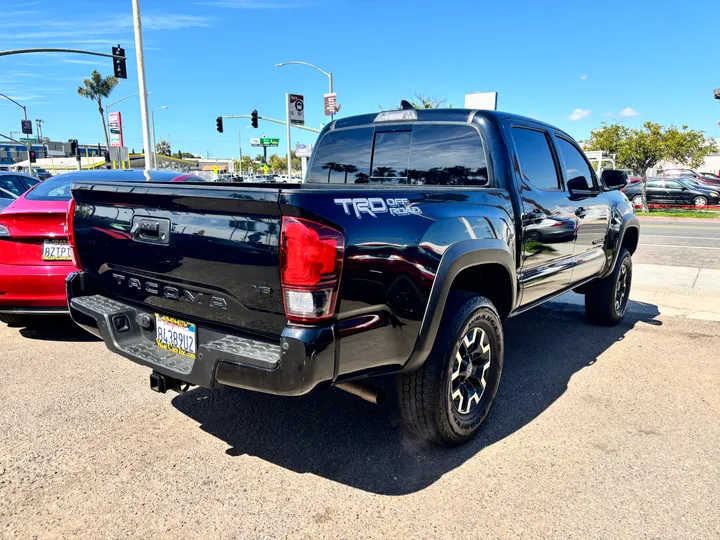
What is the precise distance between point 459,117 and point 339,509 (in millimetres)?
2638

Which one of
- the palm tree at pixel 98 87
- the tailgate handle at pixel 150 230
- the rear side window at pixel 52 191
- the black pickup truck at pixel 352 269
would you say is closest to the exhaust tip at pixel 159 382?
the black pickup truck at pixel 352 269

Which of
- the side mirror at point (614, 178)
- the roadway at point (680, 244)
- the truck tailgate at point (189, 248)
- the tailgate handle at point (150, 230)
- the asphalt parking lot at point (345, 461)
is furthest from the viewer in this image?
the roadway at point (680, 244)

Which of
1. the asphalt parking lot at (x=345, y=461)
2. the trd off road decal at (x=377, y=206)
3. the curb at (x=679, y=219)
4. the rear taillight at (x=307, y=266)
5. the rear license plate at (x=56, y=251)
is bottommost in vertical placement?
the curb at (x=679, y=219)

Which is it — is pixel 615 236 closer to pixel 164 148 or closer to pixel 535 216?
pixel 535 216

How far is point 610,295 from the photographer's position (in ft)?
17.9

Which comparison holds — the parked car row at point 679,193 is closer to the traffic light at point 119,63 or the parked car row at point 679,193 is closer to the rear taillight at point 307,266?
Result: the traffic light at point 119,63

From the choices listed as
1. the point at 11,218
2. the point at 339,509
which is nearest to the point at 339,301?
the point at 339,509

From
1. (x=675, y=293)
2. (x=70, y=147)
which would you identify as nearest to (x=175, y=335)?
(x=675, y=293)

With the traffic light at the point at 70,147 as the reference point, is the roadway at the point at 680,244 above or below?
below

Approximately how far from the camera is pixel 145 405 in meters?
3.67

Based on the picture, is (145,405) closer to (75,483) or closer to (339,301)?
(75,483)

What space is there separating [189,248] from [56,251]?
103 inches

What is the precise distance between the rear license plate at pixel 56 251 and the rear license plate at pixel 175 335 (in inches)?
85.1

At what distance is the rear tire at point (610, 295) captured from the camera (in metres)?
5.43
